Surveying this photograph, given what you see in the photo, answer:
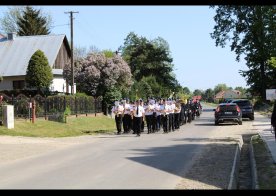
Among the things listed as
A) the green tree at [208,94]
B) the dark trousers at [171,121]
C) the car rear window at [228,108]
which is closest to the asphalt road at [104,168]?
the dark trousers at [171,121]

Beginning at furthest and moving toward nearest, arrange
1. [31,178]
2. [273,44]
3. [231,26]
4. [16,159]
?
[231,26], [273,44], [16,159], [31,178]

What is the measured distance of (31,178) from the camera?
1020 cm

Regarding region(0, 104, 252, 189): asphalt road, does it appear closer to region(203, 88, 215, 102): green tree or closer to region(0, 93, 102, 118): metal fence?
region(0, 93, 102, 118): metal fence

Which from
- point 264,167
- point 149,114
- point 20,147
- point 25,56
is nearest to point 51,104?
point 149,114

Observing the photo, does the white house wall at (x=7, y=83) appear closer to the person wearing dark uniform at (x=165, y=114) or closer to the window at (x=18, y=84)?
the window at (x=18, y=84)

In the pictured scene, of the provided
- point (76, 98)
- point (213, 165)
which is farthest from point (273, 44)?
point (213, 165)

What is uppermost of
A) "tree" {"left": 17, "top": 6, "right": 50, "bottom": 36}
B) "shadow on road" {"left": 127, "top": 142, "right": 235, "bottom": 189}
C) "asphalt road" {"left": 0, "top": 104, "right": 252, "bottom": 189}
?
"tree" {"left": 17, "top": 6, "right": 50, "bottom": 36}

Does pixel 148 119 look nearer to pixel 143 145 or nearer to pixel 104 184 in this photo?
pixel 143 145

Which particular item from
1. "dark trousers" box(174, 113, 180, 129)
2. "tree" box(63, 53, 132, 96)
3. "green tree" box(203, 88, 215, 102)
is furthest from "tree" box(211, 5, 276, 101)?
"green tree" box(203, 88, 215, 102)

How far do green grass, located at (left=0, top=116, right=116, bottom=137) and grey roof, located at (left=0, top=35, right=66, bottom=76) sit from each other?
775 inches

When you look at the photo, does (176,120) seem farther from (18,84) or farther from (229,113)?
(18,84)

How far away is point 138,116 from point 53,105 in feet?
28.2

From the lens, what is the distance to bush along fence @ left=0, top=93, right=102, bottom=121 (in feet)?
87.0

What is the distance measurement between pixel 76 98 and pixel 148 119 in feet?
34.8
